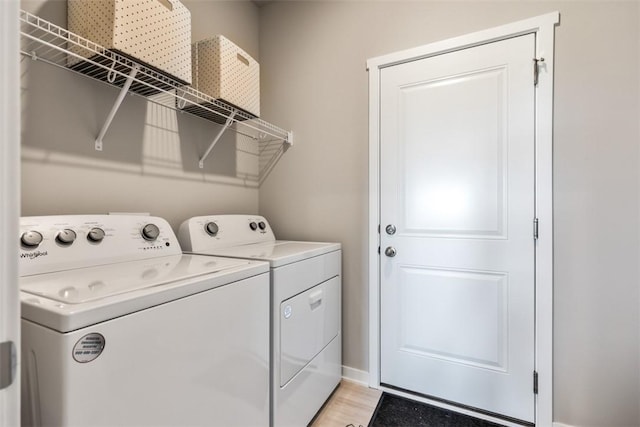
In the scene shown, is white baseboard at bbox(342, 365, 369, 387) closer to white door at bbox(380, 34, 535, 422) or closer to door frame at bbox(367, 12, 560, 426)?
white door at bbox(380, 34, 535, 422)

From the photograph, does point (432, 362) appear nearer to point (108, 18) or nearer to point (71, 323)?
point (71, 323)

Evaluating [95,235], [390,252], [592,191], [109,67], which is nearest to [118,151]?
[109,67]

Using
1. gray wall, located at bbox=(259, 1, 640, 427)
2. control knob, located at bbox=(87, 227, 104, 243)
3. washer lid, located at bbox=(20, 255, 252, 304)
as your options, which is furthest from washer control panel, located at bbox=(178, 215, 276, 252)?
gray wall, located at bbox=(259, 1, 640, 427)

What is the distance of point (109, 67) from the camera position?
1.17m

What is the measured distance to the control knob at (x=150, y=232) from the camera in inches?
50.3

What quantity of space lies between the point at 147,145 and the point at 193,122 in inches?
13.4

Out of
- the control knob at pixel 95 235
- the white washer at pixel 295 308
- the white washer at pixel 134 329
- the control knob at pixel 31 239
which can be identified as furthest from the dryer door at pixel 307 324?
the control knob at pixel 31 239

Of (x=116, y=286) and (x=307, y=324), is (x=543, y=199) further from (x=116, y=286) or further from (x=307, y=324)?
(x=116, y=286)

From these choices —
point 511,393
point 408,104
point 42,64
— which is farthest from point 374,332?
point 42,64

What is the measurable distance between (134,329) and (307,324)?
914 millimetres

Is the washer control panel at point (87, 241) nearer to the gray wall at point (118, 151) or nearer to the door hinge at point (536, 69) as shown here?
the gray wall at point (118, 151)

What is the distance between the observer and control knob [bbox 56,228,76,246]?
39.9 inches

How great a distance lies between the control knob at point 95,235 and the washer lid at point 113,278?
0.11 metres

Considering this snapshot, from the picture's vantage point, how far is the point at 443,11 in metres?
1.71
